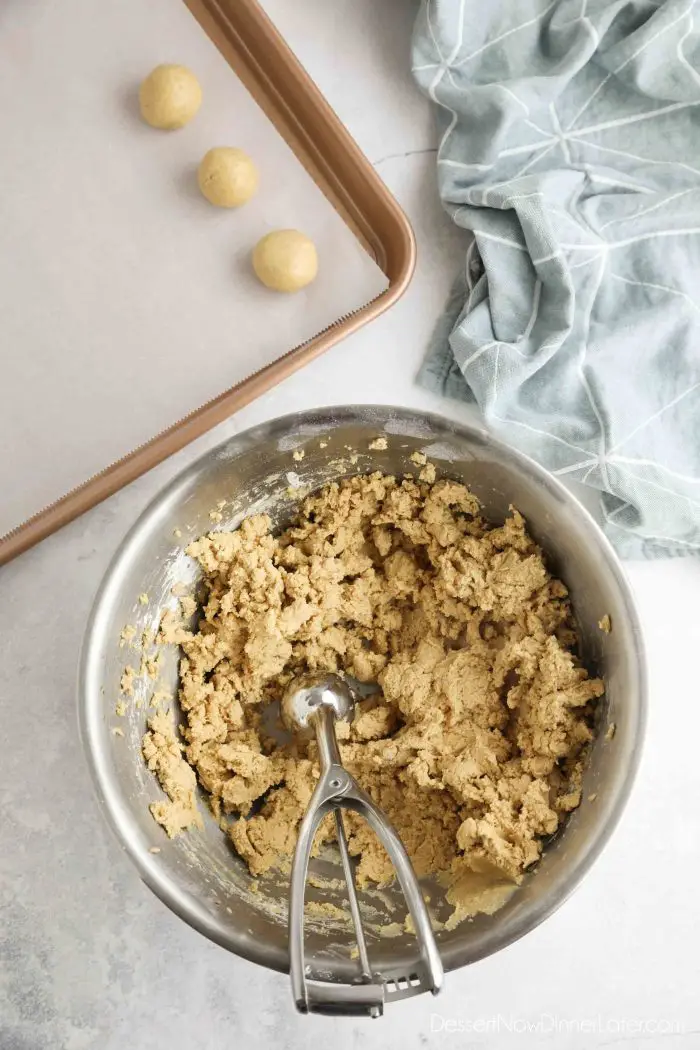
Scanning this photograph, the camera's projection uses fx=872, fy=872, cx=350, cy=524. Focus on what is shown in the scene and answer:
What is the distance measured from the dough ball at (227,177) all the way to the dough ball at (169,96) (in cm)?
5

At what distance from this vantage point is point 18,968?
3.22 ft

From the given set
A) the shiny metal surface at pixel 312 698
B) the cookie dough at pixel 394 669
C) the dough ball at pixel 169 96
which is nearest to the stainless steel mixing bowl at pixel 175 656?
the cookie dough at pixel 394 669

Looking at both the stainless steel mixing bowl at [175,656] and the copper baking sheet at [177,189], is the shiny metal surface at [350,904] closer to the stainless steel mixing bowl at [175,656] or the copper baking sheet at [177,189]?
the stainless steel mixing bowl at [175,656]

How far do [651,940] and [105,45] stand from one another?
1.26 m

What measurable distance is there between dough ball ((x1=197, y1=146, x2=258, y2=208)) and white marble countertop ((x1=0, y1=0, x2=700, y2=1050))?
0.16 m

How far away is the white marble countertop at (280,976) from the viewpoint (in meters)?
0.99

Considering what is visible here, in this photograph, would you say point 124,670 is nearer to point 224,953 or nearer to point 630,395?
point 224,953

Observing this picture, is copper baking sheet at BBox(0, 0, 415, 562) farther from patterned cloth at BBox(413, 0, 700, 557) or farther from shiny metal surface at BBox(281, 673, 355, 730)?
shiny metal surface at BBox(281, 673, 355, 730)

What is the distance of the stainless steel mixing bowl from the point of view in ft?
2.64

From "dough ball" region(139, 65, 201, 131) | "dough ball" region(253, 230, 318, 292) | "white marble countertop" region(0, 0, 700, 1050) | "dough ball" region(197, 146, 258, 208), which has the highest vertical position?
"dough ball" region(139, 65, 201, 131)

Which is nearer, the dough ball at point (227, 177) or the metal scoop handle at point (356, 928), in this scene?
the metal scoop handle at point (356, 928)

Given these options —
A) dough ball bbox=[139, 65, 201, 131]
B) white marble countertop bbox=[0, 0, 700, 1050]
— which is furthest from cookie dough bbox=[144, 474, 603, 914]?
dough ball bbox=[139, 65, 201, 131]

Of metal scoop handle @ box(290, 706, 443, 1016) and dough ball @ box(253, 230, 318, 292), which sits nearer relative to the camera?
metal scoop handle @ box(290, 706, 443, 1016)

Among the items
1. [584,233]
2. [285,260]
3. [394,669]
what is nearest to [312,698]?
[394,669]
